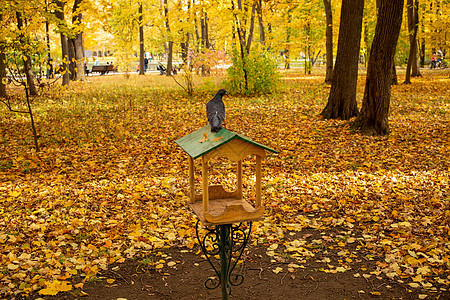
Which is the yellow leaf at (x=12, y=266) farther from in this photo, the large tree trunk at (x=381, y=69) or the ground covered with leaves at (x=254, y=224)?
the large tree trunk at (x=381, y=69)

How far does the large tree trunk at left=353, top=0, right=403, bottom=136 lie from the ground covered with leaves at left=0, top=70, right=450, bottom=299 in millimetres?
525

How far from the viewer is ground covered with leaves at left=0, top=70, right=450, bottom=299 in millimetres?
4105

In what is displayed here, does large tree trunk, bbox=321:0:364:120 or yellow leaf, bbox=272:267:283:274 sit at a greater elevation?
large tree trunk, bbox=321:0:364:120

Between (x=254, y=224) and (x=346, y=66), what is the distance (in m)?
7.09

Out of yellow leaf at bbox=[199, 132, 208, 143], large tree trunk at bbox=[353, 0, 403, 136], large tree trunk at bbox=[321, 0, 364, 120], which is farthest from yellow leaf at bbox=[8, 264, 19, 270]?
large tree trunk at bbox=[321, 0, 364, 120]

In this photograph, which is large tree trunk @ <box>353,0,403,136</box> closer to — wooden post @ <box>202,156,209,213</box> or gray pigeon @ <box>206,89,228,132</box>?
gray pigeon @ <box>206,89,228,132</box>

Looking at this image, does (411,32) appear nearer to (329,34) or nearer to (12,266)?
(329,34)

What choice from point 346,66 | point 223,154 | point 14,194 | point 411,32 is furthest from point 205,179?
point 411,32

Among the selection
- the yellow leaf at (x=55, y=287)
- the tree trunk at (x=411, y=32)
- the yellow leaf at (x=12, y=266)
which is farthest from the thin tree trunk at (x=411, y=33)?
the yellow leaf at (x=12, y=266)

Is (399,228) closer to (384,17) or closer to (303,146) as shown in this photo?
(303,146)

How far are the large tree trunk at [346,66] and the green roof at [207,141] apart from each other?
8.36m

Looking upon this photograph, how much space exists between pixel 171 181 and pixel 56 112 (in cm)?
709

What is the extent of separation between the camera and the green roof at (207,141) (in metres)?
2.88

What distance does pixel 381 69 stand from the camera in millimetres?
8930
